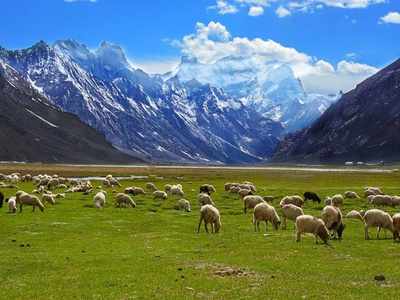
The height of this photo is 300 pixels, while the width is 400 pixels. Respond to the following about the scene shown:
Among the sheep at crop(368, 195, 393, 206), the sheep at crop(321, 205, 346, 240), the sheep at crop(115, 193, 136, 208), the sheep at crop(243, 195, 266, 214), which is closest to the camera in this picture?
the sheep at crop(321, 205, 346, 240)

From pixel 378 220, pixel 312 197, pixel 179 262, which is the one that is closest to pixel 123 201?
pixel 312 197

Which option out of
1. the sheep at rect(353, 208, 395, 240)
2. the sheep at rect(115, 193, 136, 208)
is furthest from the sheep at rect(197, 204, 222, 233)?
the sheep at rect(115, 193, 136, 208)

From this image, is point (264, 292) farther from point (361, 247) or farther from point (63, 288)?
point (361, 247)

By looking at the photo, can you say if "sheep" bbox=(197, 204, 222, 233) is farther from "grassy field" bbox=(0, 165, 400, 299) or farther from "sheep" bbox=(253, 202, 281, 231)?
"sheep" bbox=(253, 202, 281, 231)

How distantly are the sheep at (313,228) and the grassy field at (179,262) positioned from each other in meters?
0.66

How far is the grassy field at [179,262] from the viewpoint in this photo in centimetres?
2062

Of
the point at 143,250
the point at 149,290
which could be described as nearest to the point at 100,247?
the point at 143,250

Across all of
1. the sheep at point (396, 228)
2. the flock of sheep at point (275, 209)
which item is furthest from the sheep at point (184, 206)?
the sheep at point (396, 228)

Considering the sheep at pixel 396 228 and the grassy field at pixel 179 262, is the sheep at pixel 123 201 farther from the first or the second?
the sheep at pixel 396 228

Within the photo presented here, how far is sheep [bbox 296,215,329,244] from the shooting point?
1267 inches

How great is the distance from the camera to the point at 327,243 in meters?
32.1

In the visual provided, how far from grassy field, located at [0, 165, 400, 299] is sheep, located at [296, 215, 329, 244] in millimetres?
657

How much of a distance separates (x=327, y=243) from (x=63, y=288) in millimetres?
16056

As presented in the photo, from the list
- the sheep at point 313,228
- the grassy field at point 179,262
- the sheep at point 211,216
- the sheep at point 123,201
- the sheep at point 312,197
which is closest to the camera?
the grassy field at point 179,262
